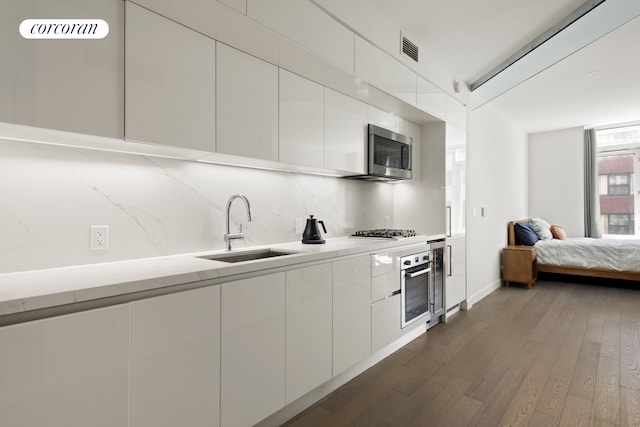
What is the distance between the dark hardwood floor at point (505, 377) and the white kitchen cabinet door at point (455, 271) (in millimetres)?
227

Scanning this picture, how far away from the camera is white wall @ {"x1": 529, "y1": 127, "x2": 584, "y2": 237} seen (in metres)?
6.45

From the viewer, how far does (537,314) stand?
3.77m

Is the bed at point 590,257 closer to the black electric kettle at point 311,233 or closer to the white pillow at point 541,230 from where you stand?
the white pillow at point 541,230

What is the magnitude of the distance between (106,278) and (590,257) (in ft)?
20.0

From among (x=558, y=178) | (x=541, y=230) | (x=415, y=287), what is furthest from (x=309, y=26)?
(x=558, y=178)

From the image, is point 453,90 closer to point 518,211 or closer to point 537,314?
point 537,314

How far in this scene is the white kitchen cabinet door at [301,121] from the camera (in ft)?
7.15

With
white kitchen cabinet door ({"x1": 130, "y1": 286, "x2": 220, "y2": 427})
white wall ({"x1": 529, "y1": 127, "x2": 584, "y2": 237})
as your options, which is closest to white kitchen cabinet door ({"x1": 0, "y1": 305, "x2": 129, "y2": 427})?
white kitchen cabinet door ({"x1": 130, "y1": 286, "x2": 220, "y2": 427})

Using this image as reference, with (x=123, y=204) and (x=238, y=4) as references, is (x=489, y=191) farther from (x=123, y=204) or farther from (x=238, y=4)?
(x=123, y=204)

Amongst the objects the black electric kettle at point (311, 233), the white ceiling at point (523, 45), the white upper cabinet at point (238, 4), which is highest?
the white ceiling at point (523, 45)

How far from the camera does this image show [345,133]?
2664 millimetres

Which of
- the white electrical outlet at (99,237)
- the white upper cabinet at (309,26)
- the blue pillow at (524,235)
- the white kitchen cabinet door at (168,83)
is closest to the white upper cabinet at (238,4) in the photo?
the white upper cabinet at (309,26)

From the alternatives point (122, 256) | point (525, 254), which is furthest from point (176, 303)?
point (525, 254)

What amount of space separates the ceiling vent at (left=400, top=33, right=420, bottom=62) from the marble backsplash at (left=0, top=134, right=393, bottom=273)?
4.74ft
